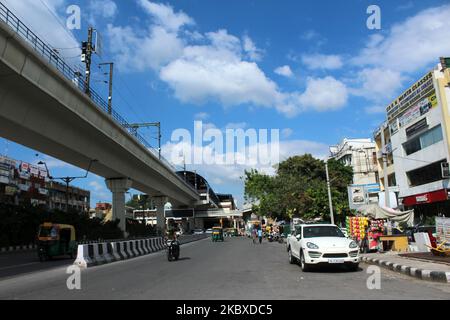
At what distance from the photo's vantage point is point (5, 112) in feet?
65.0

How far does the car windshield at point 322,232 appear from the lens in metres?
14.2

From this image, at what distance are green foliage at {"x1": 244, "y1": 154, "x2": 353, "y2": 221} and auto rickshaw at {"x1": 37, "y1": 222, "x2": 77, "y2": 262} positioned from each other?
30.8 m

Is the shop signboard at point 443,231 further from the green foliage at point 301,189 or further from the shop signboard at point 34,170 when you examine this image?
the shop signboard at point 34,170

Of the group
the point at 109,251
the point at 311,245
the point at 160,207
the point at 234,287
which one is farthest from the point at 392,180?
the point at 234,287

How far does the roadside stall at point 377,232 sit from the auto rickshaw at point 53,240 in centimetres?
1490

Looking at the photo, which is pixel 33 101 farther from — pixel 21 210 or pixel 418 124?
pixel 418 124

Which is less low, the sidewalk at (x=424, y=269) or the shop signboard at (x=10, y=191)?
the shop signboard at (x=10, y=191)

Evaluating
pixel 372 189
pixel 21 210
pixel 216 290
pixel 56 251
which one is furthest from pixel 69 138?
pixel 372 189

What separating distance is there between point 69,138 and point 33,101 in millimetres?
5477

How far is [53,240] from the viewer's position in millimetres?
21672

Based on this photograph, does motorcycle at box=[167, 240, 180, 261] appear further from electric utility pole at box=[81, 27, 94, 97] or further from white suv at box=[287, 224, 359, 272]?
electric utility pole at box=[81, 27, 94, 97]

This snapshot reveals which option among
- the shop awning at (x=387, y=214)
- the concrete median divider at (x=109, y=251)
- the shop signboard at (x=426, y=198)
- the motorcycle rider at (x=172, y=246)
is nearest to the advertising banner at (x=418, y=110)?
the shop signboard at (x=426, y=198)

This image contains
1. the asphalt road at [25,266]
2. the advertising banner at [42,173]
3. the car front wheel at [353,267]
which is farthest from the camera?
the advertising banner at [42,173]

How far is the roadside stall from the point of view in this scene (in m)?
20.3
